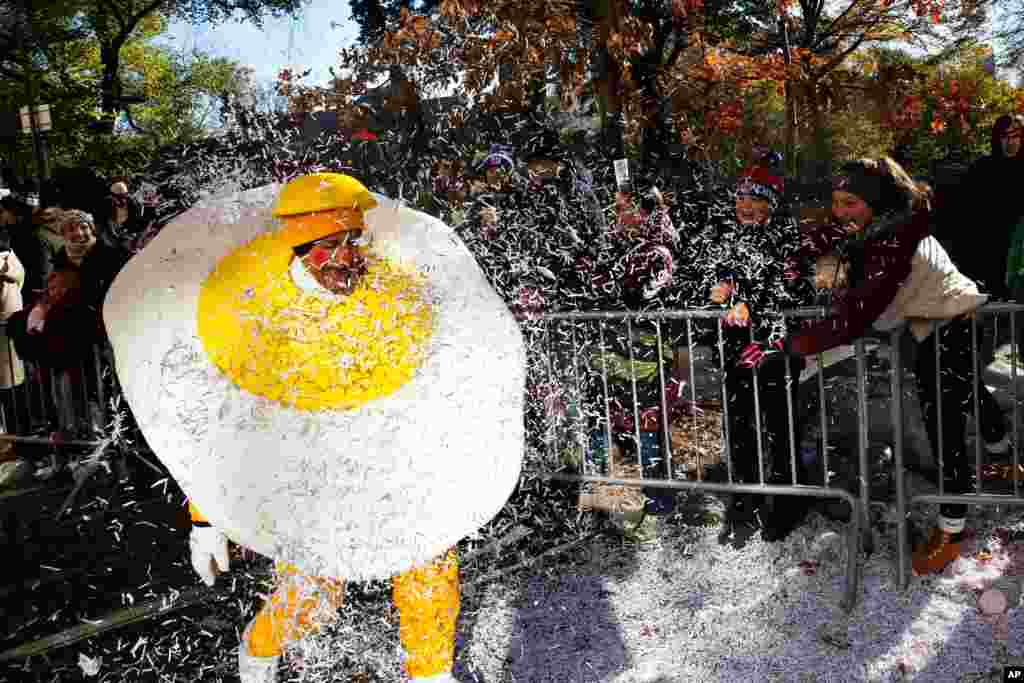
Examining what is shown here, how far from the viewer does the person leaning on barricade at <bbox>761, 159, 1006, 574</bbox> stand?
11.1 feet

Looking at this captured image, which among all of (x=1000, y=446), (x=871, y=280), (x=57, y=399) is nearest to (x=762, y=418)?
(x=871, y=280)

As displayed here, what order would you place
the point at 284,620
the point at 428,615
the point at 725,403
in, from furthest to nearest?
the point at 725,403
the point at 284,620
the point at 428,615

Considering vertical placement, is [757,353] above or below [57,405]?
above

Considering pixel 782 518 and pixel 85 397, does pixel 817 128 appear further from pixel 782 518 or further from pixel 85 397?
pixel 85 397

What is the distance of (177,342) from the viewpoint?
2.45 m

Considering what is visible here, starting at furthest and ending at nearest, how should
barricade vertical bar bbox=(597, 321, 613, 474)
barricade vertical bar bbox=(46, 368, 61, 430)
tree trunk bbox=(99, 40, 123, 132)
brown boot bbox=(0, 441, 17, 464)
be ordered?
1. brown boot bbox=(0, 441, 17, 464)
2. barricade vertical bar bbox=(46, 368, 61, 430)
3. barricade vertical bar bbox=(597, 321, 613, 474)
4. tree trunk bbox=(99, 40, 123, 132)

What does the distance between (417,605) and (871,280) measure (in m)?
2.23

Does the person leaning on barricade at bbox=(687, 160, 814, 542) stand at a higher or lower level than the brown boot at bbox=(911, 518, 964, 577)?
higher

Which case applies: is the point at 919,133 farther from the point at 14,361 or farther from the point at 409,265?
the point at 14,361

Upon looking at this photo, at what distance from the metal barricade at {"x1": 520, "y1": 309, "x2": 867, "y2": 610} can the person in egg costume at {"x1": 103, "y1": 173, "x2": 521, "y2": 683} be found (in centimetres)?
156

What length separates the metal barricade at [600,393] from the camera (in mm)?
3846

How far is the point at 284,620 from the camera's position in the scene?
2672 mm

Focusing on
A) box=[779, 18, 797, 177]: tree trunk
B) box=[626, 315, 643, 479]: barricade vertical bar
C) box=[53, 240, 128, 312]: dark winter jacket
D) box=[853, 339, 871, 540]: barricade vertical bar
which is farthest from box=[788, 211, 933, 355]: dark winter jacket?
box=[779, 18, 797, 177]: tree trunk

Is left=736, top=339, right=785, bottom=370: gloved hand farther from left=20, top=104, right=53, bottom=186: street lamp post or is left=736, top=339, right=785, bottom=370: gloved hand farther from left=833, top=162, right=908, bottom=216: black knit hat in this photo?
left=20, top=104, right=53, bottom=186: street lamp post
